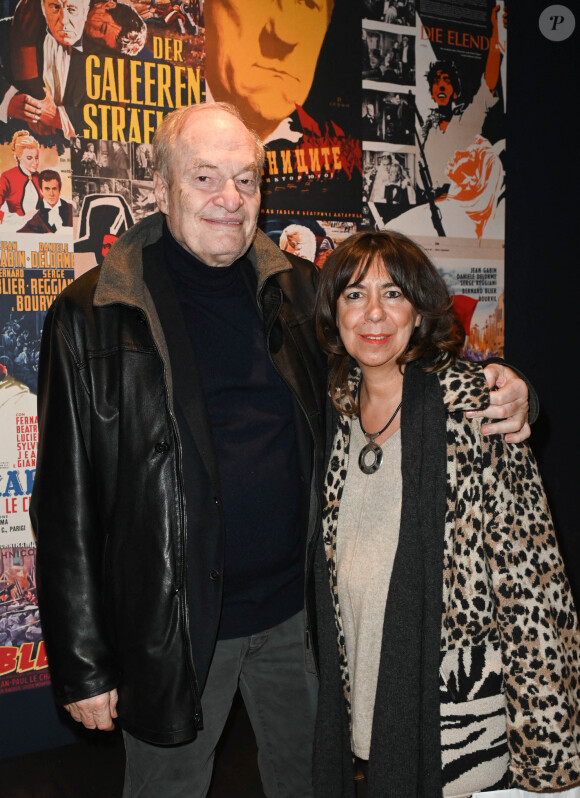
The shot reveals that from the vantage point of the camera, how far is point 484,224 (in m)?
3.78

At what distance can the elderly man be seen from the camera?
1731 mm

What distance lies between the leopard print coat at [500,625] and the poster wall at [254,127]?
178 centimetres

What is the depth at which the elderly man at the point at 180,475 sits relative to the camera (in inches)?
68.2

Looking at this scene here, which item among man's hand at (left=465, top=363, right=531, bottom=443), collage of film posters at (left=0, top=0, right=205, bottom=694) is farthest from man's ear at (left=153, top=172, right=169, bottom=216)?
collage of film posters at (left=0, top=0, right=205, bottom=694)

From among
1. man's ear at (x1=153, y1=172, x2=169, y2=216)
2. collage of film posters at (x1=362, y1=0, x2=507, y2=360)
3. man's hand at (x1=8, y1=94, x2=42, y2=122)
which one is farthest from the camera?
collage of film posters at (x1=362, y1=0, x2=507, y2=360)

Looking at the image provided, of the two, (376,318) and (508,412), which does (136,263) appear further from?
(508,412)

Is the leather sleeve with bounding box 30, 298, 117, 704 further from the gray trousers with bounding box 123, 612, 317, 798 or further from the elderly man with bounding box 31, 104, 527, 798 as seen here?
the gray trousers with bounding box 123, 612, 317, 798

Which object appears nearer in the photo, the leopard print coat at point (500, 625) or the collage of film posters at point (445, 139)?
the leopard print coat at point (500, 625)

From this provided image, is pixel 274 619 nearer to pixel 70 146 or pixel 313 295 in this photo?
pixel 313 295

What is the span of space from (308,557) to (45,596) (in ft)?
2.13

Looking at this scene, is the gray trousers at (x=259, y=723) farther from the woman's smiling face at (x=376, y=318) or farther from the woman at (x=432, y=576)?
the woman's smiling face at (x=376, y=318)

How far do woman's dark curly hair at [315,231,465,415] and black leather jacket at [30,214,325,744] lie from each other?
18.3 inches

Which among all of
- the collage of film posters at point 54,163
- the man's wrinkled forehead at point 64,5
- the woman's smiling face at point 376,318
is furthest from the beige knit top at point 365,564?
the man's wrinkled forehead at point 64,5

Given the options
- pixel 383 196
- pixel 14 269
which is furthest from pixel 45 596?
pixel 383 196
